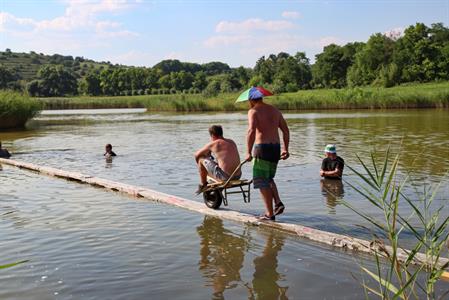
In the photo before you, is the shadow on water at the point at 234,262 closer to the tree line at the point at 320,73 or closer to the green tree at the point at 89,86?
the tree line at the point at 320,73

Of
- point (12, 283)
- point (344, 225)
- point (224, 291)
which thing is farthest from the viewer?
point (344, 225)

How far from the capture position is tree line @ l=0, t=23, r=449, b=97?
80750 millimetres

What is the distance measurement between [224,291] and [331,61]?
102518 millimetres

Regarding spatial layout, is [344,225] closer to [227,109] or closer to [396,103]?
[396,103]

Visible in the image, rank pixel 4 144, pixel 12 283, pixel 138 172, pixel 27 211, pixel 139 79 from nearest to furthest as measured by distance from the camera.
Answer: pixel 12 283, pixel 27 211, pixel 138 172, pixel 4 144, pixel 139 79

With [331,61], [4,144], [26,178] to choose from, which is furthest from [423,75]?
[26,178]

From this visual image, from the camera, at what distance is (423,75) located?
81.1 metres

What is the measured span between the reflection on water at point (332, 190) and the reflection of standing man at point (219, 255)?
90.5 inches

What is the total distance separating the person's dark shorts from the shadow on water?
76 cm

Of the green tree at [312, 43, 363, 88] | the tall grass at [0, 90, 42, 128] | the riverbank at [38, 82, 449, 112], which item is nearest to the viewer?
the tall grass at [0, 90, 42, 128]

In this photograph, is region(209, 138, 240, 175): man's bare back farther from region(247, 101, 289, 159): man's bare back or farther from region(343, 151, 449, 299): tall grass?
region(343, 151, 449, 299): tall grass

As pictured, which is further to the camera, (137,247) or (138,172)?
(138,172)

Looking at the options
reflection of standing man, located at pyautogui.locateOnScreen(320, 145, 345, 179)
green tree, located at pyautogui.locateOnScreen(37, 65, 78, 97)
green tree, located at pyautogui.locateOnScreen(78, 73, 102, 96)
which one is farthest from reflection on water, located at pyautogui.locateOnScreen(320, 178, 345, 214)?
green tree, located at pyautogui.locateOnScreen(78, 73, 102, 96)

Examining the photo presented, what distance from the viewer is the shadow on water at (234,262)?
5.11m
